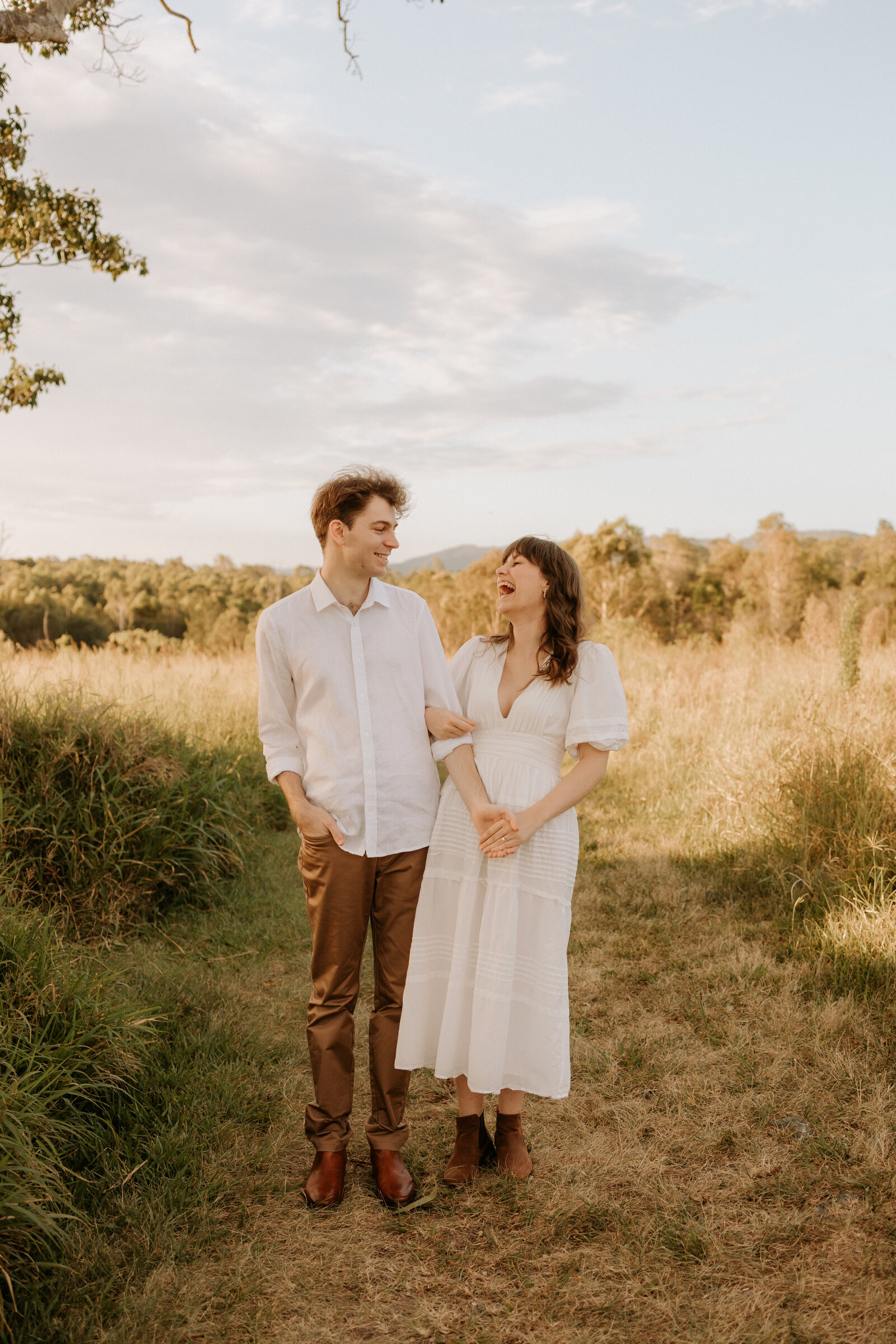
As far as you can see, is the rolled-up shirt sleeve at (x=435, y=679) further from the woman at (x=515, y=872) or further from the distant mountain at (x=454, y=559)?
the distant mountain at (x=454, y=559)

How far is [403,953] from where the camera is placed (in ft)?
9.22

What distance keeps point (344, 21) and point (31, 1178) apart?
703cm

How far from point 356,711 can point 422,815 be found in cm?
39

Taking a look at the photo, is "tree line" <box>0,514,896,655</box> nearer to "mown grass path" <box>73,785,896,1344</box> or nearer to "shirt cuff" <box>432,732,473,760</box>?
"mown grass path" <box>73,785,896,1344</box>

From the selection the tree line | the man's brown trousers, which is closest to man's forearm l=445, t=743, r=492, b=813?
the man's brown trousers

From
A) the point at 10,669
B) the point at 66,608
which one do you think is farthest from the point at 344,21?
the point at 66,608

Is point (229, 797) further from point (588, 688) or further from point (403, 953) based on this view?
point (588, 688)

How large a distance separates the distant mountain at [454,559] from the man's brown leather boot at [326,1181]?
17.1 metres

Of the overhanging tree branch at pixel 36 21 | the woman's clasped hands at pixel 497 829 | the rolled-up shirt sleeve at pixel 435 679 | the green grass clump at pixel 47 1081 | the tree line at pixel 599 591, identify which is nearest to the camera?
the green grass clump at pixel 47 1081

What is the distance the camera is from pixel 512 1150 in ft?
9.52

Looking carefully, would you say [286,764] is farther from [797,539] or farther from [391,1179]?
[797,539]

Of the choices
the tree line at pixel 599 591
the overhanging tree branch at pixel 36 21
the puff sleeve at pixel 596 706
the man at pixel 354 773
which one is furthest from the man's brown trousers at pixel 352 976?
the tree line at pixel 599 591

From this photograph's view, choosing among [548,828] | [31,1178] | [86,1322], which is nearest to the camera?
[86,1322]

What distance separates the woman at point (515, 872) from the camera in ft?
8.69
